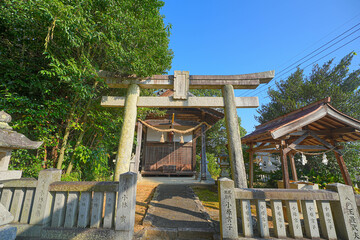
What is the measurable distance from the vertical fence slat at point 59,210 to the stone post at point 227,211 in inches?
132

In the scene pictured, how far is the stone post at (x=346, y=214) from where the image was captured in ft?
8.78

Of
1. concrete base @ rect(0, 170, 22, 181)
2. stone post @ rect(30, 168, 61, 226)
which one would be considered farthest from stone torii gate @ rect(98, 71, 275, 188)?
concrete base @ rect(0, 170, 22, 181)

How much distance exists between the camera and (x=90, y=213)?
3.14 m

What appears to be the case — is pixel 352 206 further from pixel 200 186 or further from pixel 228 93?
pixel 200 186

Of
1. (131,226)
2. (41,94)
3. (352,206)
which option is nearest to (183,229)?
(131,226)

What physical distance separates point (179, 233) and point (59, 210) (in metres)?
2.63

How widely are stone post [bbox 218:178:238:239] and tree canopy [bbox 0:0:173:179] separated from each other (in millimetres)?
3802

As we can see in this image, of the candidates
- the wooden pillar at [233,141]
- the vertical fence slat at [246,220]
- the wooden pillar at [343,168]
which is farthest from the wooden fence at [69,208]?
the wooden pillar at [343,168]

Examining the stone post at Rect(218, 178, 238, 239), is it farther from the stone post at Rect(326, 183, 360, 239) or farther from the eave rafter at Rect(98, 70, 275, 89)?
the eave rafter at Rect(98, 70, 275, 89)

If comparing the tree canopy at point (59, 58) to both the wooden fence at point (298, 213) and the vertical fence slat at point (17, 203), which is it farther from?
the wooden fence at point (298, 213)

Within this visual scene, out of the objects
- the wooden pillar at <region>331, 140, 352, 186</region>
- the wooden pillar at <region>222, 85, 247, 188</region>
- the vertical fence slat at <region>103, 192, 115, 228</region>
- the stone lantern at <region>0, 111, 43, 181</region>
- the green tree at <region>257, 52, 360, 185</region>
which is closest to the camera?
the stone lantern at <region>0, 111, 43, 181</region>

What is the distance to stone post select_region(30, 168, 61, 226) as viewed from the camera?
2957 mm

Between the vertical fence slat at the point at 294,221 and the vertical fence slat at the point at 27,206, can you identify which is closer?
the vertical fence slat at the point at 294,221

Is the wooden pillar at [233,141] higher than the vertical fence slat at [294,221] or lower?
higher
